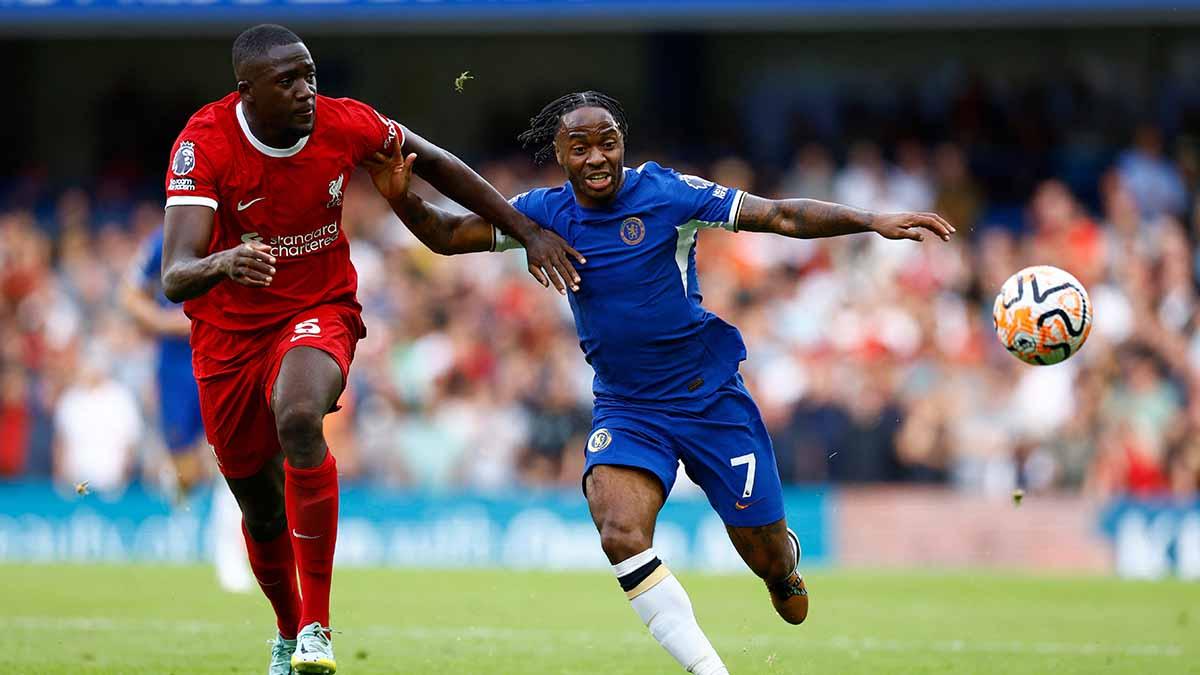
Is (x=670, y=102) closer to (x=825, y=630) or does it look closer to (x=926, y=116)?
(x=926, y=116)

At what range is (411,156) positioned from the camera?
7816 mm

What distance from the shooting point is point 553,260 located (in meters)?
7.63

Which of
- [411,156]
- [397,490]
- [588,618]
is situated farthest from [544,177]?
[411,156]

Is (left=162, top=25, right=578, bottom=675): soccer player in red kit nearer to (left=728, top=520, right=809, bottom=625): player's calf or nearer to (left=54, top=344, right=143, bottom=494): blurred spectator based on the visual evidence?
(left=728, top=520, right=809, bottom=625): player's calf

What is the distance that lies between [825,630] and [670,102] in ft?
42.0

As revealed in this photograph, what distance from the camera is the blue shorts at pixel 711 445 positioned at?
7.61 metres

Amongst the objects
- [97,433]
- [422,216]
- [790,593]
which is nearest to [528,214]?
[422,216]

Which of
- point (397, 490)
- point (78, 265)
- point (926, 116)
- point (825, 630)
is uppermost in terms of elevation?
point (926, 116)

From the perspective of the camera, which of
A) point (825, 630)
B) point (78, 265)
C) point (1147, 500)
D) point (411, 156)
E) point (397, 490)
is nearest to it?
point (411, 156)

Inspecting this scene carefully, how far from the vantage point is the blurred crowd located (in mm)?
16500

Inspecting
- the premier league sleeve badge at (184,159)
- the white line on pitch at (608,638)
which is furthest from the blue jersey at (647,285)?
the white line on pitch at (608,638)

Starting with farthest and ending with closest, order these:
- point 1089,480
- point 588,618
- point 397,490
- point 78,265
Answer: point 78,265
point 397,490
point 1089,480
point 588,618

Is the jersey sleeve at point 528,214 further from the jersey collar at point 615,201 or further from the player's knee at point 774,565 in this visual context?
the player's knee at point 774,565

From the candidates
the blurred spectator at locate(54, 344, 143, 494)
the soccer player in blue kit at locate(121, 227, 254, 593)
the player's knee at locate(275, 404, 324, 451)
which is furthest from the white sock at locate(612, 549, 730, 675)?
the blurred spectator at locate(54, 344, 143, 494)
